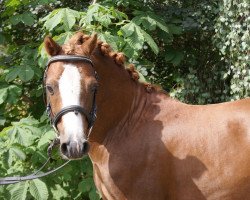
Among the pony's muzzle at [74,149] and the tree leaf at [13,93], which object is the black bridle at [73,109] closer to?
the pony's muzzle at [74,149]

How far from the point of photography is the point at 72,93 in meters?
2.45

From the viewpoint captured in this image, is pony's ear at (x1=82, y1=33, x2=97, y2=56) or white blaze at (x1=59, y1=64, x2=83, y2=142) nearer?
white blaze at (x1=59, y1=64, x2=83, y2=142)

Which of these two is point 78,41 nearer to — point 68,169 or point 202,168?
point 202,168

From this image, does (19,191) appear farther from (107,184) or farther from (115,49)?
(115,49)

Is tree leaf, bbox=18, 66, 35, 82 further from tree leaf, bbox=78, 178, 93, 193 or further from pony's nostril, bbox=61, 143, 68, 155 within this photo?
pony's nostril, bbox=61, 143, 68, 155

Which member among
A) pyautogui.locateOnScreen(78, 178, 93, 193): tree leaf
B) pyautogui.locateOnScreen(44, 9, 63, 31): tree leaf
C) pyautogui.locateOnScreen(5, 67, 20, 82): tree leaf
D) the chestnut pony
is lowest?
pyautogui.locateOnScreen(78, 178, 93, 193): tree leaf

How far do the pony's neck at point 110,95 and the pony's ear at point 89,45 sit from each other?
0.25 feet

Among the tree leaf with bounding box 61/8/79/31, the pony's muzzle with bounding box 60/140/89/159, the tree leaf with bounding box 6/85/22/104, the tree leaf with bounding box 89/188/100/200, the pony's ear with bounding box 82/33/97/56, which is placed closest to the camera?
the pony's muzzle with bounding box 60/140/89/159

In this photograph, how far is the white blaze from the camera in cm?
238

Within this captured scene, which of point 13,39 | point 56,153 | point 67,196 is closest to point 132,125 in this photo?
point 56,153

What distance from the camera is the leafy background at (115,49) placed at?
3771 millimetres

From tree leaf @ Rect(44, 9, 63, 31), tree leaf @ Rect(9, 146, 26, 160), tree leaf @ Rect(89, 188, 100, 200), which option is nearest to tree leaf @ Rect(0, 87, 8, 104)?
tree leaf @ Rect(9, 146, 26, 160)

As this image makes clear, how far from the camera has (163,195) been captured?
9.07 feet

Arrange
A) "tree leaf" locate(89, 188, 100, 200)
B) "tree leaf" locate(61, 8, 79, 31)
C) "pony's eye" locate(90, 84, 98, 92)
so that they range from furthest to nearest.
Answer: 1. "tree leaf" locate(89, 188, 100, 200)
2. "tree leaf" locate(61, 8, 79, 31)
3. "pony's eye" locate(90, 84, 98, 92)
